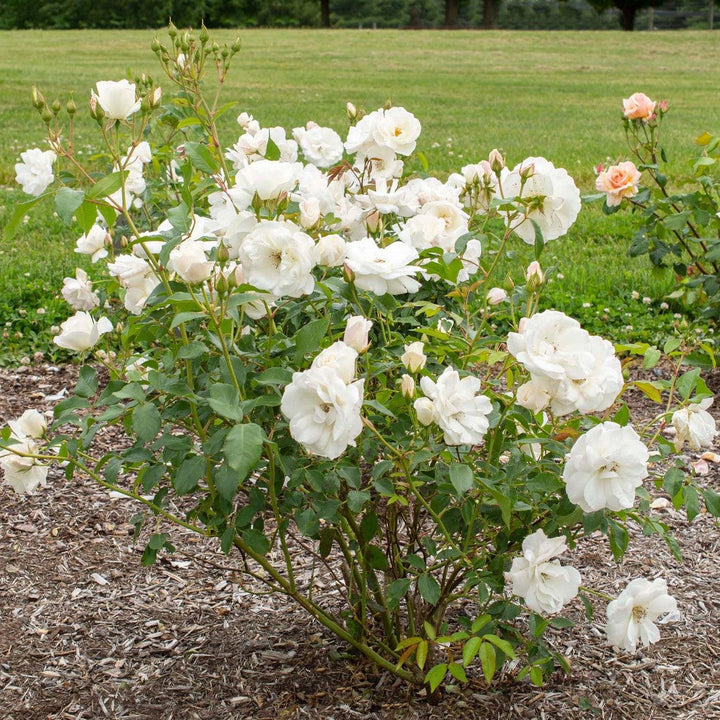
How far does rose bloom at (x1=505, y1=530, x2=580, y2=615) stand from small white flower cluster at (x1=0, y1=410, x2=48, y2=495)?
910mm

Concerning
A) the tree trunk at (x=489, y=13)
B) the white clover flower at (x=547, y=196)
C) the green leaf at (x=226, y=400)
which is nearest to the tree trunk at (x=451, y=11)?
the tree trunk at (x=489, y=13)

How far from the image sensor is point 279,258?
1.53m

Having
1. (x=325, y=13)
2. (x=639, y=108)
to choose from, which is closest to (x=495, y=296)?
(x=639, y=108)

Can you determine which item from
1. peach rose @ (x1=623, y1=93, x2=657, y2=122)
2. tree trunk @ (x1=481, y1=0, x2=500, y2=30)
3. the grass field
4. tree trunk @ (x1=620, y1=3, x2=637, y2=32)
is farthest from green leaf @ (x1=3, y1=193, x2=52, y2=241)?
tree trunk @ (x1=620, y1=3, x2=637, y2=32)

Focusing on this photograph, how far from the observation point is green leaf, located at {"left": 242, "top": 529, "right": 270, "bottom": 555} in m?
1.78

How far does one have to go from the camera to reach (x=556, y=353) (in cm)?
145

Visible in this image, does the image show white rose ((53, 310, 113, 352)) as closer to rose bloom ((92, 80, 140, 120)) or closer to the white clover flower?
rose bloom ((92, 80, 140, 120))

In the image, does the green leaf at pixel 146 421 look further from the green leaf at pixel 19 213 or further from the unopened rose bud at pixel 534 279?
the unopened rose bud at pixel 534 279

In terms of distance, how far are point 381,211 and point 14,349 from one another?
8.54 ft

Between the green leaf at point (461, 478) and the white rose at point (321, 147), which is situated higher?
the white rose at point (321, 147)

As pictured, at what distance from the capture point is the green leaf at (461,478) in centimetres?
151

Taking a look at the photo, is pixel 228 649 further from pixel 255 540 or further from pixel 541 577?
pixel 541 577

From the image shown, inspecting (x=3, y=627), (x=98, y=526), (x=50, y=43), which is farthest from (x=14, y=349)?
(x=50, y=43)

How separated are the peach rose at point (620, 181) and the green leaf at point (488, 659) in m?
2.05
